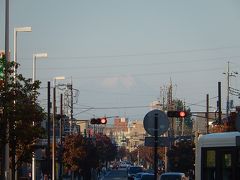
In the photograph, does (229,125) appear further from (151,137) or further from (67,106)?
(67,106)

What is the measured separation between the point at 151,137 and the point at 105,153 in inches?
5155

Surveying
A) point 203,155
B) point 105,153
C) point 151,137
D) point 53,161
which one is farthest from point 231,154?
point 105,153

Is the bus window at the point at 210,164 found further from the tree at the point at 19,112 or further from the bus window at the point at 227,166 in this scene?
the tree at the point at 19,112

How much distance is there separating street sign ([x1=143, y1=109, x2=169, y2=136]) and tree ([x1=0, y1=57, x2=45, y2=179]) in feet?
30.7

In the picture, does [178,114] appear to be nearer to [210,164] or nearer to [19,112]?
[19,112]

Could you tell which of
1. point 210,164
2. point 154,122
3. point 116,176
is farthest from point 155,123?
A: point 116,176

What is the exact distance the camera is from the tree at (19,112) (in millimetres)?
26984

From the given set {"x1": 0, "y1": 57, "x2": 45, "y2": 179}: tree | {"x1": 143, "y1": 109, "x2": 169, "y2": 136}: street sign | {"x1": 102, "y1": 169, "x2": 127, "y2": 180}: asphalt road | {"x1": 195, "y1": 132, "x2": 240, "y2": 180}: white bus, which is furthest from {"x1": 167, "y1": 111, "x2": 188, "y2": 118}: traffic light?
{"x1": 102, "y1": 169, "x2": 127, "y2": 180}: asphalt road

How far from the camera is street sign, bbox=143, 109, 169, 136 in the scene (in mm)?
18844

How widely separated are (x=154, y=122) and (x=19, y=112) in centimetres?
976

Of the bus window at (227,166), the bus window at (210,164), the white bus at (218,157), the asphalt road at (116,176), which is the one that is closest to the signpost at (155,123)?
the white bus at (218,157)

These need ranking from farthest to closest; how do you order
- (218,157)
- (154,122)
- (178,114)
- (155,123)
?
(178,114) < (154,122) < (155,123) < (218,157)

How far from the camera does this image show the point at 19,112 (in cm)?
2727

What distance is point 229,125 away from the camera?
2114 inches
